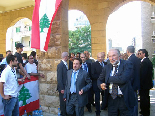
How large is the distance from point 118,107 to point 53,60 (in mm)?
2645

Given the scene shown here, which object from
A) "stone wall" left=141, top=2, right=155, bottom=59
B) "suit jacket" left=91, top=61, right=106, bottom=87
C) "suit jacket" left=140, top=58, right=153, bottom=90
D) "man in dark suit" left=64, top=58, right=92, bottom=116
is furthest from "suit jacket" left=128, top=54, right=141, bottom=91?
"stone wall" left=141, top=2, right=155, bottom=59

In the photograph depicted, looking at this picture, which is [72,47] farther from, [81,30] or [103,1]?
[103,1]

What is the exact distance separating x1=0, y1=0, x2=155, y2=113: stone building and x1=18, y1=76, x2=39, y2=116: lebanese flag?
7.5 inches

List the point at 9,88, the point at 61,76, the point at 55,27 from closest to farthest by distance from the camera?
the point at 9,88
the point at 61,76
the point at 55,27

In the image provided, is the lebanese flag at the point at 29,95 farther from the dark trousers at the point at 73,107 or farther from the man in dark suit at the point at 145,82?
the man in dark suit at the point at 145,82

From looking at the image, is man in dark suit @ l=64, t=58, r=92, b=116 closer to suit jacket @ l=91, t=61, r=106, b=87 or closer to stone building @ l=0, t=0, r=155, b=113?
stone building @ l=0, t=0, r=155, b=113

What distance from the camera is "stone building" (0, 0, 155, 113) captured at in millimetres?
5324

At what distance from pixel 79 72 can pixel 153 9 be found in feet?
64.9

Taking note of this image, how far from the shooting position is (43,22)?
5043mm

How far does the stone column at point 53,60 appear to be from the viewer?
5.29m

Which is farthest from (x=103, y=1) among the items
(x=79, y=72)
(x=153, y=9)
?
(x=153, y=9)

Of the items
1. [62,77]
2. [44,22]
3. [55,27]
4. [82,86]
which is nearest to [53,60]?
[62,77]

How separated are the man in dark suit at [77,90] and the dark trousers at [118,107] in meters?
0.71

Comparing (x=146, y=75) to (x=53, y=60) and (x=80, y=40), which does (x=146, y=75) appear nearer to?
(x=53, y=60)
